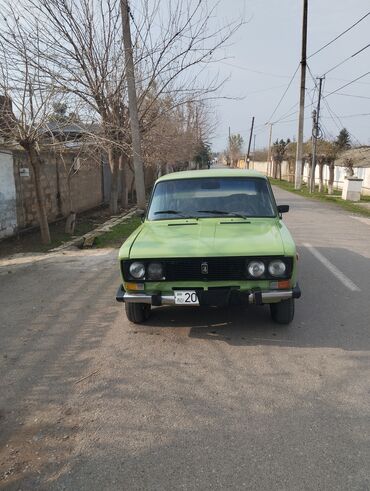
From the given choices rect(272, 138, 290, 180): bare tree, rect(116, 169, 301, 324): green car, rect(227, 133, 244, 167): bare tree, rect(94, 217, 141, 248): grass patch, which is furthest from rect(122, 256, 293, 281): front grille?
rect(227, 133, 244, 167): bare tree

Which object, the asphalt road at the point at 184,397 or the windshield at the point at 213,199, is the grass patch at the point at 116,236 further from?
the windshield at the point at 213,199

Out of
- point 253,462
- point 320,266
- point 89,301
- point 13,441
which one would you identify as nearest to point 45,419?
point 13,441

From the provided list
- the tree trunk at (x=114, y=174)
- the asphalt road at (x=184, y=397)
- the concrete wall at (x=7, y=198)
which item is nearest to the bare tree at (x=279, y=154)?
the tree trunk at (x=114, y=174)

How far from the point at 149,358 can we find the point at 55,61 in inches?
458

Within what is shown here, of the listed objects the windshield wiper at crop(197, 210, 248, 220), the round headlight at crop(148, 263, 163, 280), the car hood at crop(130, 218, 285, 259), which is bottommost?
the round headlight at crop(148, 263, 163, 280)

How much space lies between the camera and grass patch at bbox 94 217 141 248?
10.4m

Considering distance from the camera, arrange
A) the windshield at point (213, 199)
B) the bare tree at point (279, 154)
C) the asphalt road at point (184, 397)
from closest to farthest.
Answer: the asphalt road at point (184, 397) → the windshield at point (213, 199) → the bare tree at point (279, 154)

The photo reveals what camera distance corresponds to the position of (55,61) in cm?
1338

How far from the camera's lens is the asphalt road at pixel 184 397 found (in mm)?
2670

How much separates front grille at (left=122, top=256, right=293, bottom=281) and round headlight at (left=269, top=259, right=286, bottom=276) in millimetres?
33

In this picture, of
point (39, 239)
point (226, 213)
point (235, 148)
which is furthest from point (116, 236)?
point (235, 148)

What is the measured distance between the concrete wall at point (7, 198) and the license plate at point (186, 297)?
728 cm

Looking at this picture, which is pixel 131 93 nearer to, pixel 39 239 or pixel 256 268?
pixel 39 239

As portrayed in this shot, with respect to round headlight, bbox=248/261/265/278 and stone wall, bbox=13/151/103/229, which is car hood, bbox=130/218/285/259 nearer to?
→ round headlight, bbox=248/261/265/278
